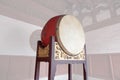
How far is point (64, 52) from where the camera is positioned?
1.02 metres

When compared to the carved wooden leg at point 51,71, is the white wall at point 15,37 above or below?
above

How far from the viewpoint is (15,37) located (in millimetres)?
1340

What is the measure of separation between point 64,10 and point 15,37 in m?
1.28

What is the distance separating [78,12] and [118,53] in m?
1.18

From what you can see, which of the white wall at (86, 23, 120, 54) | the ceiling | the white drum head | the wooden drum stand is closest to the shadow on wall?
the ceiling

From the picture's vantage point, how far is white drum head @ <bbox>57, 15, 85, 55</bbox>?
100 cm

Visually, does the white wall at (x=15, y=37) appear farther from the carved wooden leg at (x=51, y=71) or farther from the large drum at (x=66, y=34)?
the carved wooden leg at (x=51, y=71)

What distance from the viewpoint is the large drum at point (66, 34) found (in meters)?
0.99

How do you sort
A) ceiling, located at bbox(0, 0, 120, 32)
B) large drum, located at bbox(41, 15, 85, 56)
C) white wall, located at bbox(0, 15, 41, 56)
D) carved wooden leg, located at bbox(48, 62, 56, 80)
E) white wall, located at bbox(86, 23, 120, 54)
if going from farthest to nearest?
white wall, located at bbox(86, 23, 120, 54) < ceiling, located at bbox(0, 0, 120, 32) < white wall, located at bbox(0, 15, 41, 56) < large drum, located at bbox(41, 15, 85, 56) < carved wooden leg, located at bbox(48, 62, 56, 80)

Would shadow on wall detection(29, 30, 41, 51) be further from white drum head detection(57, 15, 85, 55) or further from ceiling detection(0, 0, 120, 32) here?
white drum head detection(57, 15, 85, 55)

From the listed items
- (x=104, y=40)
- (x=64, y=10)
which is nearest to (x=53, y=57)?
(x=104, y=40)

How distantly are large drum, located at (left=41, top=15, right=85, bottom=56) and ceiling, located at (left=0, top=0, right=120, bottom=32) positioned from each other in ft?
2.07

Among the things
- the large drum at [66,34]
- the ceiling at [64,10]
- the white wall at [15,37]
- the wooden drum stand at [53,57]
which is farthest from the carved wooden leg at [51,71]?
the ceiling at [64,10]

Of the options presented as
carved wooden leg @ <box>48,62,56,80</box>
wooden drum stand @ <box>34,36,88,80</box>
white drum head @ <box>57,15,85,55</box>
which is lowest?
carved wooden leg @ <box>48,62,56,80</box>
